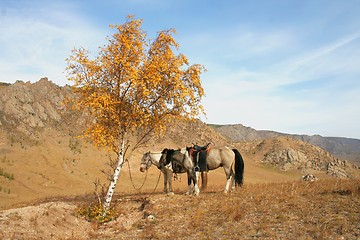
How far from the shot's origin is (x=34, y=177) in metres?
32.7

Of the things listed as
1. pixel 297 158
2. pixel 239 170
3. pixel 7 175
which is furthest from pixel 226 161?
pixel 297 158

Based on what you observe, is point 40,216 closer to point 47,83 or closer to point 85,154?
point 85,154

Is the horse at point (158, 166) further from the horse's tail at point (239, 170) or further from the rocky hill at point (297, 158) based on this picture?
the rocky hill at point (297, 158)

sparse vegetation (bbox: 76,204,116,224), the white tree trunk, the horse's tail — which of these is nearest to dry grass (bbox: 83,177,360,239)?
sparse vegetation (bbox: 76,204,116,224)

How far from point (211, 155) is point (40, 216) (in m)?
8.70

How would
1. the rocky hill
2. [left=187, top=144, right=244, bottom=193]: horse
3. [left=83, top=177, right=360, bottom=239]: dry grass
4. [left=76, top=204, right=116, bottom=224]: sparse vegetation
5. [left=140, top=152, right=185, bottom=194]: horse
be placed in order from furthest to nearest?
the rocky hill → [left=140, top=152, right=185, bottom=194]: horse → [left=187, top=144, right=244, bottom=193]: horse → [left=76, top=204, right=116, bottom=224]: sparse vegetation → [left=83, top=177, right=360, bottom=239]: dry grass

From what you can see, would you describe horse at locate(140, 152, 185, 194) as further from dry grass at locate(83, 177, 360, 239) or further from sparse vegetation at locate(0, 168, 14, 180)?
sparse vegetation at locate(0, 168, 14, 180)

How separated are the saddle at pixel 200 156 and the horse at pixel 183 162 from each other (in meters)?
0.23

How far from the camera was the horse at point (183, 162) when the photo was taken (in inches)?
631

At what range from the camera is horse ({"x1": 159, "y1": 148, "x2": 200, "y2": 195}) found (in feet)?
52.6

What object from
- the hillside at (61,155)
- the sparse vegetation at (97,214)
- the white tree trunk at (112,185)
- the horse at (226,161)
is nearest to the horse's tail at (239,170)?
the horse at (226,161)

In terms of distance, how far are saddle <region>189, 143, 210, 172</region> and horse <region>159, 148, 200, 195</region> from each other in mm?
229

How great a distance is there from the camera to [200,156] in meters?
16.2

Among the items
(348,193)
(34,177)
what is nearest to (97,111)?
(348,193)
